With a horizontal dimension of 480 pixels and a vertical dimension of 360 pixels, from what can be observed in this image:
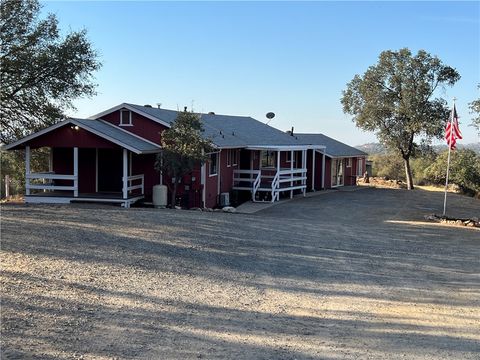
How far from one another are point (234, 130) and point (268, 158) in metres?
2.67

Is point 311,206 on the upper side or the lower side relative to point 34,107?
lower

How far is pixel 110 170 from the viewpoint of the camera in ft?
71.6

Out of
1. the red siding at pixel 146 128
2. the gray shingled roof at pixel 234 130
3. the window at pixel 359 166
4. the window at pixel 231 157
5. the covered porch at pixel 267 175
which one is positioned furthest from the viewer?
the window at pixel 359 166

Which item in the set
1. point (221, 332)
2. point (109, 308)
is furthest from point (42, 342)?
point (221, 332)

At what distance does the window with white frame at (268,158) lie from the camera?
2713cm

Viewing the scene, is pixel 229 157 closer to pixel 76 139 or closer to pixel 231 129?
pixel 231 129

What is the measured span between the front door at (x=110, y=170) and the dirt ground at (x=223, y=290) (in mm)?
6171

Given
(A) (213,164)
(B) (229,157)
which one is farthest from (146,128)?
(B) (229,157)

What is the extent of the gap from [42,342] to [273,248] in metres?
7.79

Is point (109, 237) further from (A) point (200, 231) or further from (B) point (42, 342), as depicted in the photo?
(B) point (42, 342)

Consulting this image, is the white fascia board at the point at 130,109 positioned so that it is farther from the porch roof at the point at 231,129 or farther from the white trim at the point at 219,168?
the white trim at the point at 219,168

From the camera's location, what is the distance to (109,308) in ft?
21.5

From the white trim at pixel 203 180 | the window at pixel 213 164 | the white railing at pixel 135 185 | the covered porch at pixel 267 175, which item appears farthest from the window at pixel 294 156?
the white railing at pixel 135 185

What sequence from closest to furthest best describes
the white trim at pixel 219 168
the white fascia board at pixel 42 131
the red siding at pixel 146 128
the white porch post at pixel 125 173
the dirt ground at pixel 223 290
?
the dirt ground at pixel 223 290
the white fascia board at pixel 42 131
the white porch post at pixel 125 173
the red siding at pixel 146 128
the white trim at pixel 219 168
